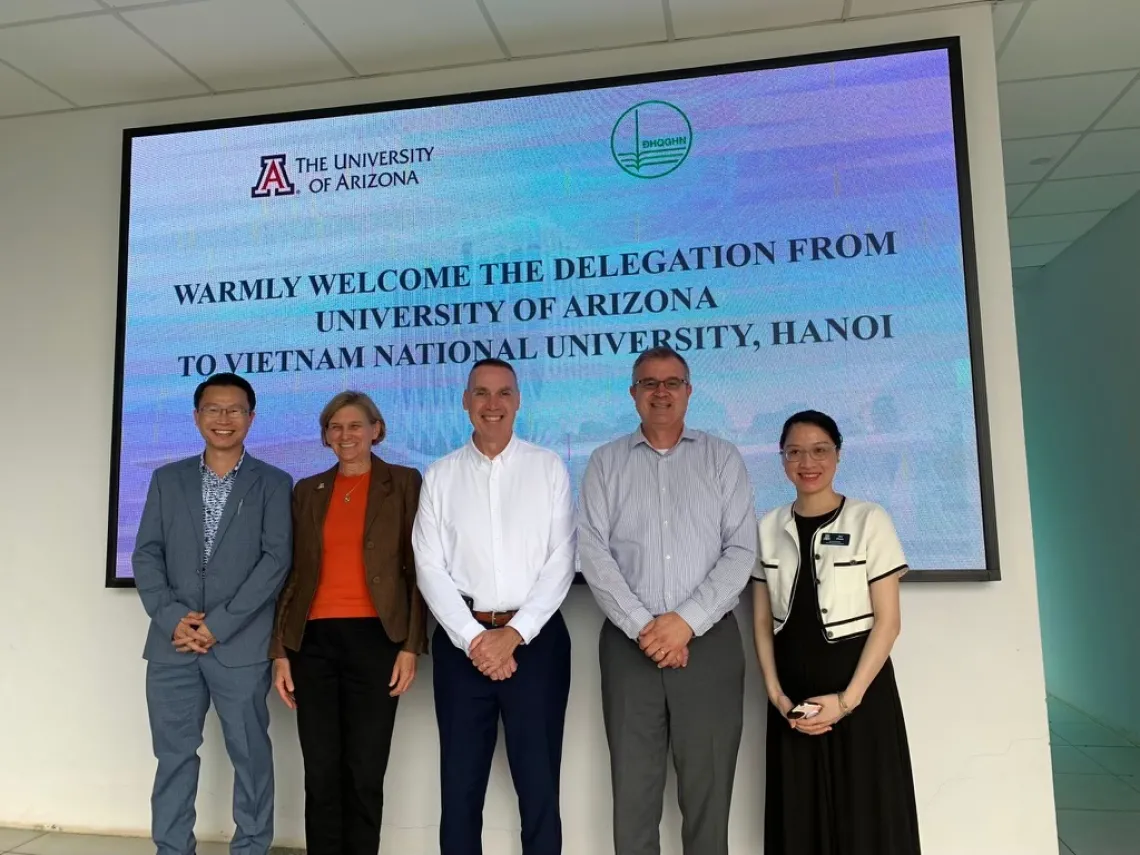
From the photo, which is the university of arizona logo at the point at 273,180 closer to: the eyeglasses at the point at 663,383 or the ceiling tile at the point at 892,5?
the eyeglasses at the point at 663,383

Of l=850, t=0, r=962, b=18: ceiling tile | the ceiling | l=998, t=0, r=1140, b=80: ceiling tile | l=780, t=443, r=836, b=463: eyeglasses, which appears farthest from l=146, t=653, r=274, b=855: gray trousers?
l=998, t=0, r=1140, b=80: ceiling tile

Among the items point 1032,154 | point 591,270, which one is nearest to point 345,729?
point 591,270

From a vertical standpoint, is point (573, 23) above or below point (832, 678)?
above

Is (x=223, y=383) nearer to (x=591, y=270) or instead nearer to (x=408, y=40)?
(x=591, y=270)

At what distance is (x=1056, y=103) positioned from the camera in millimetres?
3191

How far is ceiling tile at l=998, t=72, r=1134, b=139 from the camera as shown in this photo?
9.97ft

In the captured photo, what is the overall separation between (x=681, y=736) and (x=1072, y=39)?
2.81 metres

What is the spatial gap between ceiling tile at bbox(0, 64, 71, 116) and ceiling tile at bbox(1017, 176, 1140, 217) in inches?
185

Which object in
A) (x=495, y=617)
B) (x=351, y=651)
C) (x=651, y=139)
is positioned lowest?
(x=351, y=651)

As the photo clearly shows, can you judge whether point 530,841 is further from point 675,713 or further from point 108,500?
point 108,500

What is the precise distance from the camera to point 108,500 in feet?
9.82

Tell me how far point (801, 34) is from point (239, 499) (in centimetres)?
251

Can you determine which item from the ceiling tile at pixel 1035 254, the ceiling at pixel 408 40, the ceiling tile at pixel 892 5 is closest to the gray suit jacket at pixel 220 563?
the ceiling at pixel 408 40

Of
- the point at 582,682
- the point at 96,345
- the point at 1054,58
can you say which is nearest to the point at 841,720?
the point at 582,682
